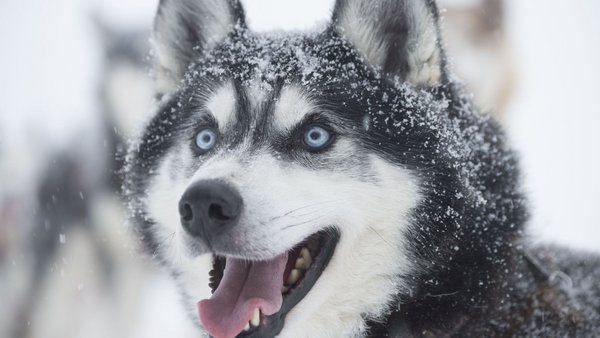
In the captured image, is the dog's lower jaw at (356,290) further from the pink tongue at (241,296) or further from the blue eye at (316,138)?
the blue eye at (316,138)

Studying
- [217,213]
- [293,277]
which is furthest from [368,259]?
[217,213]

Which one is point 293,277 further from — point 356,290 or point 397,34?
point 397,34

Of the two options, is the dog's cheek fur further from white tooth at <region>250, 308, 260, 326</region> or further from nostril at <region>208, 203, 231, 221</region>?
nostril at <region>208, 203, 231, 221</region>

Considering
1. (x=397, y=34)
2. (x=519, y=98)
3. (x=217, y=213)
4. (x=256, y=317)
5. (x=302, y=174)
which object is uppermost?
(x=519, y=98)

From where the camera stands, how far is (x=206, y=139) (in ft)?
6.21

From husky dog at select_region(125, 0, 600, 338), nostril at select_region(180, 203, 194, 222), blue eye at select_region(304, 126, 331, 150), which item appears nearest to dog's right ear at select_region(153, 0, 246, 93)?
husky dog at select_region(125, 0, 600, 338)

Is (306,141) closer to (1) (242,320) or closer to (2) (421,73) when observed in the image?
(2) (421,73)

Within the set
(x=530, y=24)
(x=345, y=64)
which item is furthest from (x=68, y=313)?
(x=530, y=24)

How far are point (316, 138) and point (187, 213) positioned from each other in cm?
46

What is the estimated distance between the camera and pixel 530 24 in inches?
394

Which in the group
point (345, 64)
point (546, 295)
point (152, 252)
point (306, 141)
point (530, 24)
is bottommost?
point (152, 252)

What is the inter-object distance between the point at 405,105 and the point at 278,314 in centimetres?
68

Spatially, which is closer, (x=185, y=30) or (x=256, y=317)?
(x=256, y=317)

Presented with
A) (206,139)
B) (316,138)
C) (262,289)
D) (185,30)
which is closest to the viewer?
(262,289)
